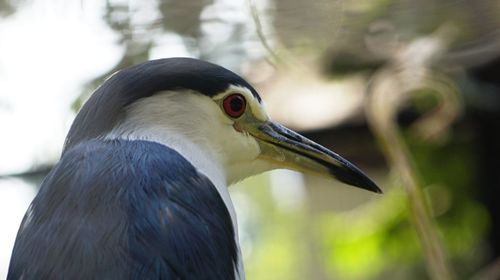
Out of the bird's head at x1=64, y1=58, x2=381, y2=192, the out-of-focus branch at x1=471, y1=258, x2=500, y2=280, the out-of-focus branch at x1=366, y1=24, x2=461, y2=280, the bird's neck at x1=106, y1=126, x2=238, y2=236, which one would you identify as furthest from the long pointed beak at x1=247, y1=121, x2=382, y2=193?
the out-of-focus branch at x1=471, y1=258, x2=500, y2=280

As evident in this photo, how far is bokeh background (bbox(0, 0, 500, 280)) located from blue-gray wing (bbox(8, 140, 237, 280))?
28 cm

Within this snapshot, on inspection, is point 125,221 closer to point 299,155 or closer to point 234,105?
point 234,105

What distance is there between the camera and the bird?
5.90 ft

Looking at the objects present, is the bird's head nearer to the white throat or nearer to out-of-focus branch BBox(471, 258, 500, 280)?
the white throat

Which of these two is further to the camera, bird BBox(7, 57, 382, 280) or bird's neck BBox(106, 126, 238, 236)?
bird's neck BBox(106, 126, 238, 236)

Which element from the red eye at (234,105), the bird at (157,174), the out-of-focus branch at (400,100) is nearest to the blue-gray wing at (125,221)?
the bird at (157,174)

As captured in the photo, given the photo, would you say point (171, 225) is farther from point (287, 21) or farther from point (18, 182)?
point (18, 182)

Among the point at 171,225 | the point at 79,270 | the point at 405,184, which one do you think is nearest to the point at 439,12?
the point at 171,225

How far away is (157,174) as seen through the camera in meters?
1.92

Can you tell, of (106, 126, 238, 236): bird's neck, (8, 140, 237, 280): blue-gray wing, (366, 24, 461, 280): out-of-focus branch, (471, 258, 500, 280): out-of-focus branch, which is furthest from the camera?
(471, 258, 500, 280): out-of-focus branch

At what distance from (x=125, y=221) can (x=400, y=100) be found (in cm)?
207

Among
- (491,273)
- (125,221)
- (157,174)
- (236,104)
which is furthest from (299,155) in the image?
(491,273)

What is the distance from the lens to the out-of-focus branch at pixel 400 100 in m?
3.05

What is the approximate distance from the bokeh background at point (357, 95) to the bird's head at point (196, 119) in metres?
0.09
